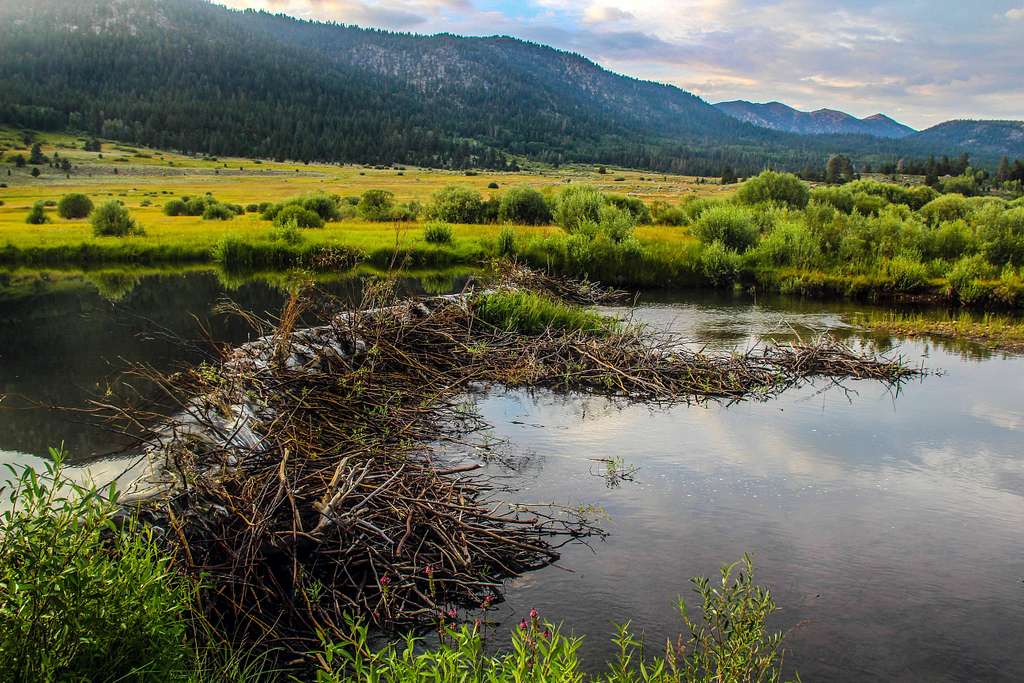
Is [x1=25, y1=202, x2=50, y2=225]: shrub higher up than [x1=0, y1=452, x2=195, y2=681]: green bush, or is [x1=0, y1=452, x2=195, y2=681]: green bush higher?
[x1=0, y1=452, x2=195, y2=681]: green bush

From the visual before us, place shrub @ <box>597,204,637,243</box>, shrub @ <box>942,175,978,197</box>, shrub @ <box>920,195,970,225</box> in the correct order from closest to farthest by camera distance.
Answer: shrub @ <box>597,204,637,243</box> < shrub @ <box>920,195,970,225</box> < shrub @ <box>942,175,978,197</box>

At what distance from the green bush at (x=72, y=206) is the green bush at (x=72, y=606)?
50.1m

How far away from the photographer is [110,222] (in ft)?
117

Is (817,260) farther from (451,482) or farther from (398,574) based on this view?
(398,574)

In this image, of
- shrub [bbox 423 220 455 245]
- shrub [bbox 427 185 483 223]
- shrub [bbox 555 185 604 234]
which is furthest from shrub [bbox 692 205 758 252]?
shrub [bbox 427 185 483 223]

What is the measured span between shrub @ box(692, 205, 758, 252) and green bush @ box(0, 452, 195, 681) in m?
26.8

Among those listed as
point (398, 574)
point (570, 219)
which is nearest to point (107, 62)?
point (570, 219)

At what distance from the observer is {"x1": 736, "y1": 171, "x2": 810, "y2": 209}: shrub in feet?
151

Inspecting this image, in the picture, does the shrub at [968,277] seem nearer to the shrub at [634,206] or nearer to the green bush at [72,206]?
the shrub at [634,206]

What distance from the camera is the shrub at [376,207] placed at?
45.8 meters

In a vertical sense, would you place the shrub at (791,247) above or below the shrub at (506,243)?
above

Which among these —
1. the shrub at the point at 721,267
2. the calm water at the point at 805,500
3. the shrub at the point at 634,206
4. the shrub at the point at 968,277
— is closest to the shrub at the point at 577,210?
the shrub at the point at 721,267

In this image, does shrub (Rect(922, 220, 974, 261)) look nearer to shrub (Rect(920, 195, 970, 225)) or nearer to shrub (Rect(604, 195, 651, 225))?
shrub (Rect(920, 195, 970, 225))

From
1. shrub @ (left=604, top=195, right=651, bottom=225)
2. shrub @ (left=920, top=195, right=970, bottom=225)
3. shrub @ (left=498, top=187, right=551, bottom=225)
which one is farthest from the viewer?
shrub @ (left=604, top=195, right=651, bottom=225)
